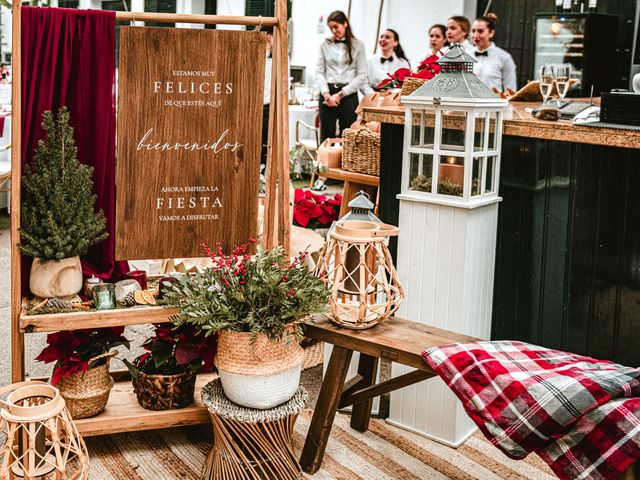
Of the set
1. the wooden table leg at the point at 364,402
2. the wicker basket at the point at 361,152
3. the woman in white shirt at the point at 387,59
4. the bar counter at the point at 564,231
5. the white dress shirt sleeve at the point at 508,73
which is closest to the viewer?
the bar counter at the point at 564,231

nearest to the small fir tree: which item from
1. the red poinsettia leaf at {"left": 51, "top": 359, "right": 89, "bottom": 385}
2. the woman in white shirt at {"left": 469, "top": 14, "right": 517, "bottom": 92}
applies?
the red poinsettia leaf at {"left": 51, "top": 359, "right": 89, "bottom": 385}

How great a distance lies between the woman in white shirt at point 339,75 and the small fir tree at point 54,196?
5.12 metres

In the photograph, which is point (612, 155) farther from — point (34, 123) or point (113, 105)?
point (34, 123)

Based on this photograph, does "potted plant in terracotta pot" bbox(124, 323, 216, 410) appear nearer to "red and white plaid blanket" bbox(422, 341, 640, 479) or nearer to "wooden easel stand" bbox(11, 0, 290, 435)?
"wooden easel stand" bbox(11, 0, 290, 435)

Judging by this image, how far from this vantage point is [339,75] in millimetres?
7512

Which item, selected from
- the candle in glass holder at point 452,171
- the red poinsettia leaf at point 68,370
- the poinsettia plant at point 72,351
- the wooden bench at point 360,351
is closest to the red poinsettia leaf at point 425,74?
the candle in glass holder at point 452,171

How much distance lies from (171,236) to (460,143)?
3.40 ft

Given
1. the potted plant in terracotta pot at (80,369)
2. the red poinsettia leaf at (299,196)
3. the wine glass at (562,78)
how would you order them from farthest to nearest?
1. the red poinsettia leaf at (299,196)
2. the wine glass at (562,78)
3. the potted plant in terracotta pot at (80,369)

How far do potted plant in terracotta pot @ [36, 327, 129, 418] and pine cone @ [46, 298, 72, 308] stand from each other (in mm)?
127

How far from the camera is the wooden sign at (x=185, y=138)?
2.58m

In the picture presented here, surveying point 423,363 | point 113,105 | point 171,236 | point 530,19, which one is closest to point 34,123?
point 113,105

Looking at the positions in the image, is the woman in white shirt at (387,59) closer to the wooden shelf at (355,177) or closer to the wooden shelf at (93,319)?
the wooden shelf at (355,177)

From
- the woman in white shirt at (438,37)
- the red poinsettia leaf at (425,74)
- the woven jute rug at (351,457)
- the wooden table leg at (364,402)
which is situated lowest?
the woven jute rug at (351,457)

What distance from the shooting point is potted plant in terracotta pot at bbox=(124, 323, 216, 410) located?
2.62 meters
